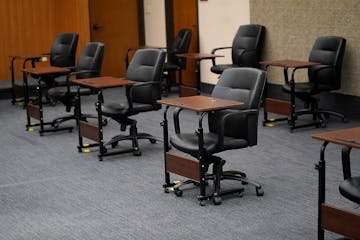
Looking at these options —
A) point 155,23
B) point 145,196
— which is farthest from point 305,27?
point 145,196

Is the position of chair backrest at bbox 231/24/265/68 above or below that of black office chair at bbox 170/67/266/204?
above

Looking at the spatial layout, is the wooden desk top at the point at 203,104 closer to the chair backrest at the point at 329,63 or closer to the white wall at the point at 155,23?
the chair backrest at the point at 329,63

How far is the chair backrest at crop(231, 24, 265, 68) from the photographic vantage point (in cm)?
869

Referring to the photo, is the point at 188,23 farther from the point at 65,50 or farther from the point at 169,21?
the point at 65,50

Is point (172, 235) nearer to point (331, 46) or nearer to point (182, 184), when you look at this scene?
point (182, 184)

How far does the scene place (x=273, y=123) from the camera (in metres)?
7.71

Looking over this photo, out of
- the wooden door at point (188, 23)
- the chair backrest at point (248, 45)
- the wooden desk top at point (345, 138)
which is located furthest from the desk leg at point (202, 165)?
the wooden door at point (188, 23)

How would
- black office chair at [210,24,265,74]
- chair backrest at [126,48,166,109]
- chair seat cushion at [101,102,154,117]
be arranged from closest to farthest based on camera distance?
chair seat cushion at [101,102,154,117], chair backrest at [126,48,166,109], black office chair at [210,24,265,74]

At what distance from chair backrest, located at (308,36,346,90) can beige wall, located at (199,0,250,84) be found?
1.67 m

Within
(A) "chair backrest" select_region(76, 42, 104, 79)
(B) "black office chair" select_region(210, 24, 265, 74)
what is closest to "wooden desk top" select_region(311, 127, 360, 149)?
(A) "chair backrest" select_region(76, 42, 104, 79)

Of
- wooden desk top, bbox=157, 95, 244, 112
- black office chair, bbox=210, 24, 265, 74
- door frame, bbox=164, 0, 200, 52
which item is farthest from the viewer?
door frame, bbox=164, 0, 200, 52

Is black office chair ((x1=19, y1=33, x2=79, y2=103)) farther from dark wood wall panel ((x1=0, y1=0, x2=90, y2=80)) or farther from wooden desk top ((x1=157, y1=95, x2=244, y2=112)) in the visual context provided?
wooden desk top ((x1=157, y1=95, x2=244, y2=112))

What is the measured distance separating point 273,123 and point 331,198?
289cm

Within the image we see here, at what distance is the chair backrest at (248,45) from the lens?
869 cm
